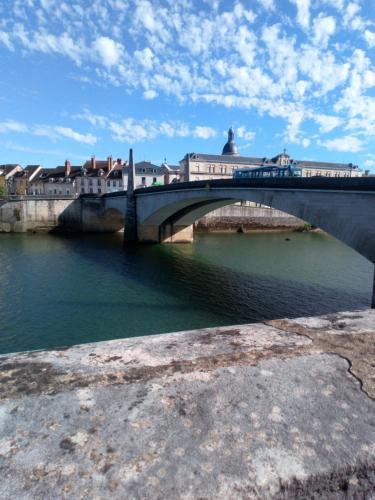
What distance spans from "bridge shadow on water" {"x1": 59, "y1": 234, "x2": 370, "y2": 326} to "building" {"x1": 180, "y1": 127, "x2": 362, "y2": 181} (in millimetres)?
49365

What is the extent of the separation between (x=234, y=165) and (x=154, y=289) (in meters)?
61.6

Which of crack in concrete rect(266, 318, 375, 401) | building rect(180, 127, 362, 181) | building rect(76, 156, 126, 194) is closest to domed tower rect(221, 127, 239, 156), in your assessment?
building rect(180, 127, 362, 181)

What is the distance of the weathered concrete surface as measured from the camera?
1283 millimetres

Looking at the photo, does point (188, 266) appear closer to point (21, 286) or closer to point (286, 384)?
point (21, 286)

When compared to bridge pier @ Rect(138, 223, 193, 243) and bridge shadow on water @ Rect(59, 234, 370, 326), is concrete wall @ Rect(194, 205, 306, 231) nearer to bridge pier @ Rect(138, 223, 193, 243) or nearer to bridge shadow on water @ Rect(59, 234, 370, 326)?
bridge pier @ Rect(138, 223, 193, 243)

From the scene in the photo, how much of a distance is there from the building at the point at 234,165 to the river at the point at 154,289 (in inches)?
1818

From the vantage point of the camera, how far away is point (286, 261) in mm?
22625

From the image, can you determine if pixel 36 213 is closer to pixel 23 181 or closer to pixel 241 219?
pixel 241 219

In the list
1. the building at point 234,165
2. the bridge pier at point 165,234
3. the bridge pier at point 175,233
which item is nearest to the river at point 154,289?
the bridge pier at point 165,234

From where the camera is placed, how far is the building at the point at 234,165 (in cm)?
6938

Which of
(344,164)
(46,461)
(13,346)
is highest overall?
(344,164)

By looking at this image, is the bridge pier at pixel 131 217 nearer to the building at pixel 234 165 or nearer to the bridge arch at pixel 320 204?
the bridge arch at pixel 320 204

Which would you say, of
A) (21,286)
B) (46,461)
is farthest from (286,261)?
(46,461)

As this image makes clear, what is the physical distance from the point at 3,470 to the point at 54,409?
14.5 inches
